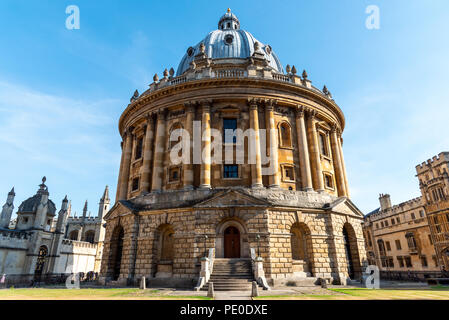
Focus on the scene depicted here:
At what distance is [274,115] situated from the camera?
2612cm

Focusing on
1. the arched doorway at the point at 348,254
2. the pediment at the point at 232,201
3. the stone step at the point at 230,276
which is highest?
the pediment at the point at 232,201

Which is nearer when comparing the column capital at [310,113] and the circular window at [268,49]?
the column capital at [310,113]

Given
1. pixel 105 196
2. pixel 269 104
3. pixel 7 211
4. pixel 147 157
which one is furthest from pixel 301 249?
pixel 105 196

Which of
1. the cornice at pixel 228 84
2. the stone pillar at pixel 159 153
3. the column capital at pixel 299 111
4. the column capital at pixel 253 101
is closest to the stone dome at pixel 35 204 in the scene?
the cornice at pixel 228 84

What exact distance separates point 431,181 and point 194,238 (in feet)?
133

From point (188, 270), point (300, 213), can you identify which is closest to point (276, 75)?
point (300, 213)

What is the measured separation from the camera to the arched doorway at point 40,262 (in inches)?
1236

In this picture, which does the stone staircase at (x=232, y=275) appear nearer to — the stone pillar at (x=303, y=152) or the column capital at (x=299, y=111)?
the stone pillar at (x=303, y=152)

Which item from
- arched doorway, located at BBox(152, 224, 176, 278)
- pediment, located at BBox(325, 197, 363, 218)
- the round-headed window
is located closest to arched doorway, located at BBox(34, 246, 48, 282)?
arched doorway, located at BBox(152, 224, 176, 278)

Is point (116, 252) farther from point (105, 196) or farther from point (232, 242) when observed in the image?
point (105, 196)

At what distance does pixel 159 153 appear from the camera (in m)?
26.2

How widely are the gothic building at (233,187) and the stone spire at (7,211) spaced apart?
49.3 ft

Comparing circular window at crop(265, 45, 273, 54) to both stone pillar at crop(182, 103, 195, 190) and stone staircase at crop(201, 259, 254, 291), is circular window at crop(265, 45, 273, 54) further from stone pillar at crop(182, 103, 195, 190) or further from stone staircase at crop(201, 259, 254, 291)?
stone staircase at crop(201, 259, 254, 291)

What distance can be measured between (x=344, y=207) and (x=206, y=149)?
13.9 m
